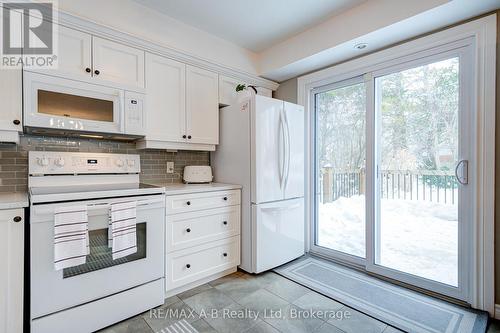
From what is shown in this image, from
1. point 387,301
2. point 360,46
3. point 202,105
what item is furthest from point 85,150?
point 387,301

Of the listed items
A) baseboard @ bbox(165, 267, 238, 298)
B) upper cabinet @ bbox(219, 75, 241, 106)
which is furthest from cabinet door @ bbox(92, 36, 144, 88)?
baseboard @ bbox(165, 267, 238, 298)

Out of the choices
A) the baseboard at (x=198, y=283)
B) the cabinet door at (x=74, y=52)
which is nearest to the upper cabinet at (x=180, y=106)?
the cabinet door at (x=74, y=52)

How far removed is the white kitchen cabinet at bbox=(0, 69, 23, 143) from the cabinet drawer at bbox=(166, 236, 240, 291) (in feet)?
4.58

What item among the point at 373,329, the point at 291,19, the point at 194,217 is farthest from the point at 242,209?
the point at 291,19

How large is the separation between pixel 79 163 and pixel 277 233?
1.93 m

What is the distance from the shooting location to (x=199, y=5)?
219cm

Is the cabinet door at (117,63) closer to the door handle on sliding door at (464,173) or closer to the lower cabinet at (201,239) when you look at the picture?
the lower cabinet at (201,239)

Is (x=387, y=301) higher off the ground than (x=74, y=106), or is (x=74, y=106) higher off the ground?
(x=74, y=106)

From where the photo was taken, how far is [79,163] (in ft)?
6.51

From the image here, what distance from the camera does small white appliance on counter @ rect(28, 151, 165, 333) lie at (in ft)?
4.83

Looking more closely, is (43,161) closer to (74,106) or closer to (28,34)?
(74,106)

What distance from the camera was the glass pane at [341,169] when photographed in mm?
2666

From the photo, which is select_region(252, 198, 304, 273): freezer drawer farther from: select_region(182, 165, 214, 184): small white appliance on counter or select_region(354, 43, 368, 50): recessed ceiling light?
select_region(354, 43, 368, 50): recessed ceiling light

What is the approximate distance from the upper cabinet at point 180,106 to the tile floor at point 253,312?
4.56ft
